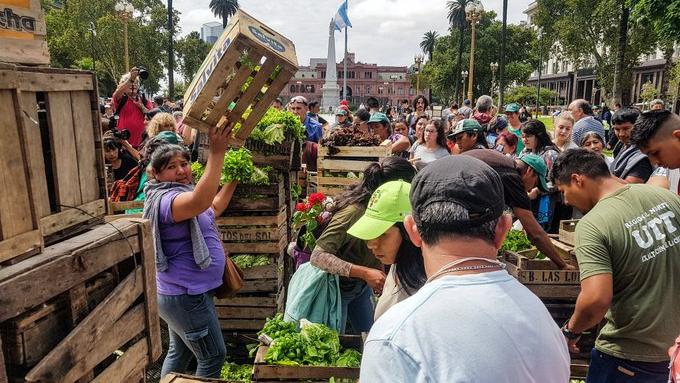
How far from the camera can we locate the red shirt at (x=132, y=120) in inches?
306

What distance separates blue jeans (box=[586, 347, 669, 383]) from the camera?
2.76 meters

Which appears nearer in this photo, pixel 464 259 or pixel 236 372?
pixel 464 259

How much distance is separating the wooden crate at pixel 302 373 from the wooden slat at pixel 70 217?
1341mm

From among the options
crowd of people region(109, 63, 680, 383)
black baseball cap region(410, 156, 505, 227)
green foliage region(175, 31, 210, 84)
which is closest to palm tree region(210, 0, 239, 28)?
green foliage region(175, 31, 210, 84)

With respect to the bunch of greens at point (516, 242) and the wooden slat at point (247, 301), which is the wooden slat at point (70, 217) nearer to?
the wooden slat at point (247, 301)

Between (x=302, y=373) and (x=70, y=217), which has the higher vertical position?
(x=70, y=217)

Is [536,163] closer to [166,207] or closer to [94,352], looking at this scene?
[166,207]

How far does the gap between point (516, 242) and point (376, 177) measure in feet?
6.29

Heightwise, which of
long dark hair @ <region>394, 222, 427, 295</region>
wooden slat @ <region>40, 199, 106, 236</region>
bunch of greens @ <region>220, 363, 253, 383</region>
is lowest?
bunch of greens @ <region>220, 363, 253, 383</region>

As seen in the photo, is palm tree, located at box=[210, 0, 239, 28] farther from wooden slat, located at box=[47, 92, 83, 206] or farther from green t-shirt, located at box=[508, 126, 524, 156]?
wooden slat, located at box=[47, 92, 83, 206]

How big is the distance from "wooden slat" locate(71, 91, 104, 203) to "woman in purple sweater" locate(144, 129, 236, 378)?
832mm

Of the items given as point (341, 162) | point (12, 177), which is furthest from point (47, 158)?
point (341, 162)

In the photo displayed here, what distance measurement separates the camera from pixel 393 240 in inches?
99.3

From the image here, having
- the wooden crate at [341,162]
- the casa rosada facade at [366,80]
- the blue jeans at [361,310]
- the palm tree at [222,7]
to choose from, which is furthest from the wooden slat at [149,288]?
the casa rosada facade at [366,80]
